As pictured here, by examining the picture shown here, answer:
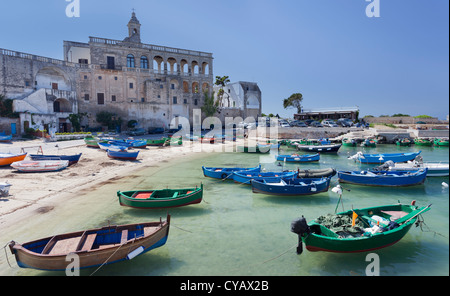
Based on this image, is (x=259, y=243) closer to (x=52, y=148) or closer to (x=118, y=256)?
(x=118, y=256)

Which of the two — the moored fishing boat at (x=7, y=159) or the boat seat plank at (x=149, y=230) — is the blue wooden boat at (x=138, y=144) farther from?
the boat seat plank at (x=149, y=230)

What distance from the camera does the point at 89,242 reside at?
374 inches

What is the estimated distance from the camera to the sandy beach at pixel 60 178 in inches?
579

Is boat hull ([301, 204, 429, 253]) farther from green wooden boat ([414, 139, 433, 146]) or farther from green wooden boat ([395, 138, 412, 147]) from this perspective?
green wooden boat ([414, 139, 433, 146])

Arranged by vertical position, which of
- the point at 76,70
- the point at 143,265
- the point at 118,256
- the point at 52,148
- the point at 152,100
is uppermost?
the point at 76,70

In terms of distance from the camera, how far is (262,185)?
16859 mm

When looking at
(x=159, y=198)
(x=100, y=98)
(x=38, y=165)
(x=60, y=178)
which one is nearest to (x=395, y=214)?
(x=159, y=198)

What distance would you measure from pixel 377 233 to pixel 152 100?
46.9 metres

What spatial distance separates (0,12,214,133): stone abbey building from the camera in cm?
3875

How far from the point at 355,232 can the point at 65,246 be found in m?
10.4

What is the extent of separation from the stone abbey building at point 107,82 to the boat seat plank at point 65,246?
30.9 meters

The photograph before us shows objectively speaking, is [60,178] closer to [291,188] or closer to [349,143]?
[291,188]

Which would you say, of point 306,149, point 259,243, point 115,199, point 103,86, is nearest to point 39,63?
point 103,86

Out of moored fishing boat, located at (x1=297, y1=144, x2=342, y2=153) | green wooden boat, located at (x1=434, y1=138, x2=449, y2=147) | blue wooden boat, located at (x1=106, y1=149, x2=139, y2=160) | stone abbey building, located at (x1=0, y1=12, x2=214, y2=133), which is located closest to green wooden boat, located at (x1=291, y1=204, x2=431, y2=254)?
blue wooden boat, located at (x1=106, y1=149, x2=139, y2=160)
